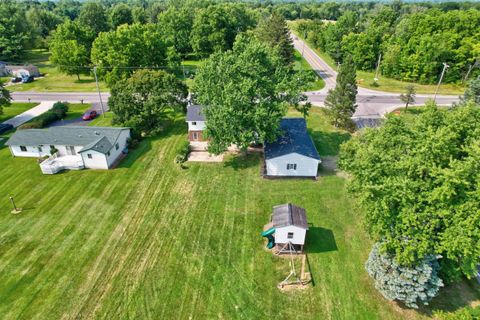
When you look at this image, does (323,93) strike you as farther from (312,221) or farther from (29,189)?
(29,189)

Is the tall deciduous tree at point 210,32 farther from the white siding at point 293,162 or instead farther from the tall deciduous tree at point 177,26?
the white siding at point 293,162

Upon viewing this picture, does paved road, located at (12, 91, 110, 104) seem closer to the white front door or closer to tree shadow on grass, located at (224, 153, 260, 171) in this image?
the white front door

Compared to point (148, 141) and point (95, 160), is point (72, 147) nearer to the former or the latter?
point (95, 160)

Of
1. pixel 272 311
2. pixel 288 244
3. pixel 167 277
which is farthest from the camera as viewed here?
pixel 288 244

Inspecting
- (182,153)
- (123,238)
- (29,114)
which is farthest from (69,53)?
(123,238)

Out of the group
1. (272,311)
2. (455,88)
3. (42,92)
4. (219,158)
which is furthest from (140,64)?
(455,88)

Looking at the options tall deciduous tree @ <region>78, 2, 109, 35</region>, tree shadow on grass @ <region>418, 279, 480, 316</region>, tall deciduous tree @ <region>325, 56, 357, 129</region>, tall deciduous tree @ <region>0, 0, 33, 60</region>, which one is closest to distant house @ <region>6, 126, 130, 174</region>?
tall deciduous tree @ <region>325, 56, 357, 129</region>
